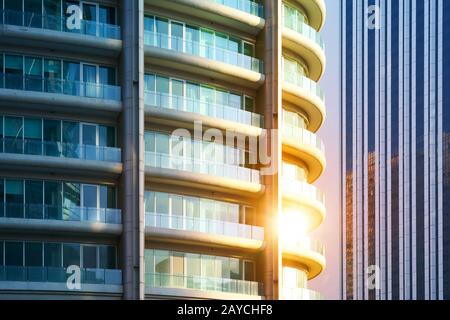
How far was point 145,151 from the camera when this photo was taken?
53.4m

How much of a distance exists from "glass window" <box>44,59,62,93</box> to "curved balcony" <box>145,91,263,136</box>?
17.5 ft

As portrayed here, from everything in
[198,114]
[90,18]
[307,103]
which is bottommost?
[198,114]

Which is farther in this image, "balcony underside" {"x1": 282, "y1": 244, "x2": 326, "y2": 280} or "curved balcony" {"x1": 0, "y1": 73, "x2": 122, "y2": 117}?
"balcony underside" {"x1": 282, "y1": 244, "x2": 326, "y2": 280}

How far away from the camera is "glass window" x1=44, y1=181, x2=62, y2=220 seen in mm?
50094

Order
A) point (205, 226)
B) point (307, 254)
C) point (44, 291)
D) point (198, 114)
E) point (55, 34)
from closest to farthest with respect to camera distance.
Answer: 1. point (44, 291)
2. point (55, 34)
3. point (205, 226)
4. point (198, 114)
5. point (307, 254)

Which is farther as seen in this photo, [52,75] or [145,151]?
[145,151]

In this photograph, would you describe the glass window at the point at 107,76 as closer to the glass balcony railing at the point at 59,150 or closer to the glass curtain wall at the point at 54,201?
the glass balcony railing at the point at 59,150

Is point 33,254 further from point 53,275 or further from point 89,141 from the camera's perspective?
point 89,141

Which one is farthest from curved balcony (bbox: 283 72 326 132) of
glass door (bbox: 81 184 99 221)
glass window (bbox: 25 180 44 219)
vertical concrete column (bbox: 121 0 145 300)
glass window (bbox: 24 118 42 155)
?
glass window (bbox: 25 180 44 219)

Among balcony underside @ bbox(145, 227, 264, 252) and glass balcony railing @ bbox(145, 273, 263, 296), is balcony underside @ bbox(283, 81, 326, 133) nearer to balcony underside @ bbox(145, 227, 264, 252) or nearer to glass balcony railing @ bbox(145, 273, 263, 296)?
balcony underside @ bbox(145, 227, 264, 252)

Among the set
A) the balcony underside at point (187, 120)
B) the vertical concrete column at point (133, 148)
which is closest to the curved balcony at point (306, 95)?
the balcony underside at point (187, 120)

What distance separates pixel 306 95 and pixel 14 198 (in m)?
22.2

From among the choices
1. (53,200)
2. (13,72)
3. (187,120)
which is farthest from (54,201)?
(187,120)
